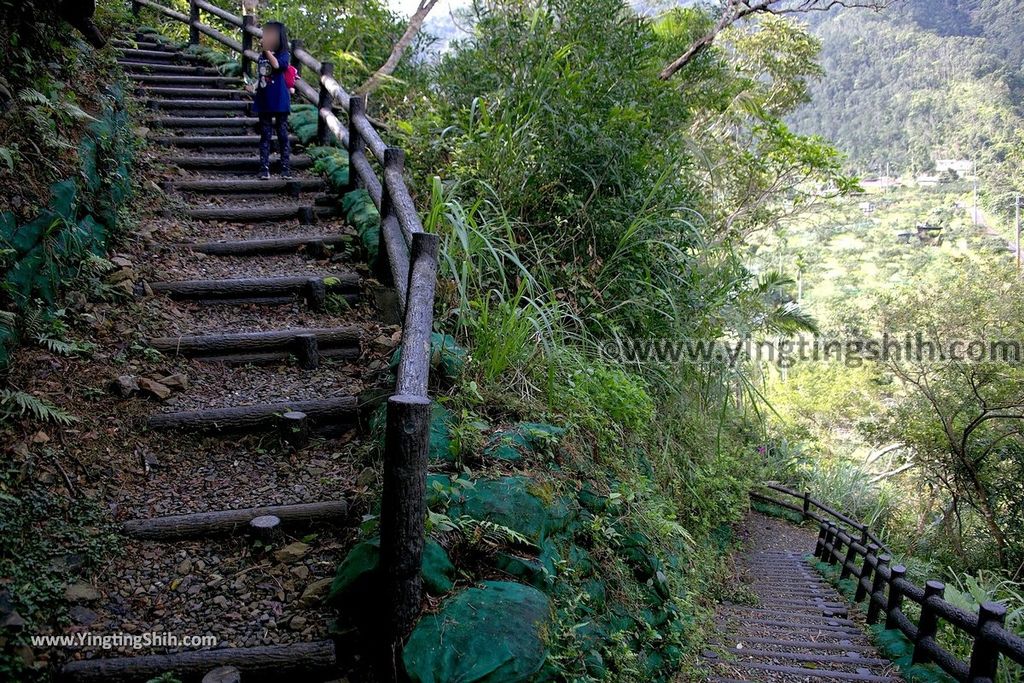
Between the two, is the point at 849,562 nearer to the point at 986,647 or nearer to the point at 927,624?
the point at 927,624

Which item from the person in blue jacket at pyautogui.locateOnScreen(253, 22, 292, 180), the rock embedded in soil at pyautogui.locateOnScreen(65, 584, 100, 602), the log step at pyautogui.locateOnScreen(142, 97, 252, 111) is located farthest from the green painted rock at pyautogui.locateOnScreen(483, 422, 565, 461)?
the log step at pyautogui.locateOnScreen(142, 97, 252, 111)

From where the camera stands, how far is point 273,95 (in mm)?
6527

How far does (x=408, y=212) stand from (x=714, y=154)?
10.1 meters

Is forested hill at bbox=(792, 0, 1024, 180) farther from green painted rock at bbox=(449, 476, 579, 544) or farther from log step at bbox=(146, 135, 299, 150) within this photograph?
green painted rock at bbox=(449, 476, 579, 544)

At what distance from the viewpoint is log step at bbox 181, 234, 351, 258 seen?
500 centimetres

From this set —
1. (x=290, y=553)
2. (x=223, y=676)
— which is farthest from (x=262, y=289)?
(x=223, y=676)

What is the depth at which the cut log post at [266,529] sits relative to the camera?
2.77m

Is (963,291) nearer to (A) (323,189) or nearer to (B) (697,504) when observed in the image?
(B) (697,504)

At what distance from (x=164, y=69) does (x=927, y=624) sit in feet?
36.7

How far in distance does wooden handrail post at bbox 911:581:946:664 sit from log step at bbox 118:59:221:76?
1078 cm

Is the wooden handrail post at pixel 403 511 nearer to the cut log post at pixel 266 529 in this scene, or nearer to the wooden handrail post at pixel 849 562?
the cut log post at pixel 266 529

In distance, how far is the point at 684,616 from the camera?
415 centimetres

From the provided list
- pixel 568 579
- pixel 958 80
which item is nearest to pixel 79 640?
pixel 568 579

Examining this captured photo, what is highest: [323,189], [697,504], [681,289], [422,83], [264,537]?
[422,83]
